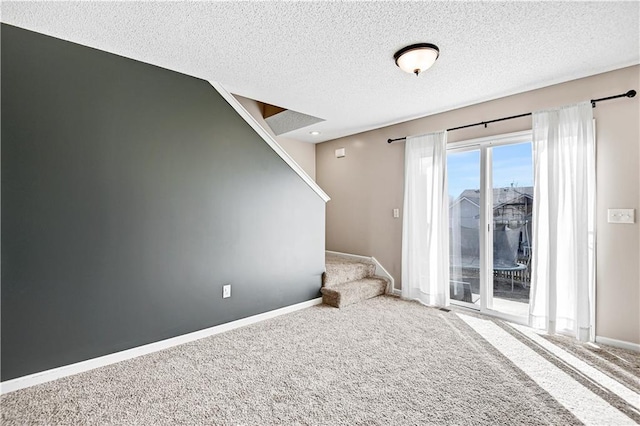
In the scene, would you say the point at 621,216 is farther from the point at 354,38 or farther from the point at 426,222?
the point at 354,38

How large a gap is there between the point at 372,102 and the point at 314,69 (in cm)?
101

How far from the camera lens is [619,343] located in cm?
254

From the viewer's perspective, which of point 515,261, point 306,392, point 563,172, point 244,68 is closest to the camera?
point 306,392

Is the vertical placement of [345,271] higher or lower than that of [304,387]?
higher

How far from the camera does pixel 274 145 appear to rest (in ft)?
11.0

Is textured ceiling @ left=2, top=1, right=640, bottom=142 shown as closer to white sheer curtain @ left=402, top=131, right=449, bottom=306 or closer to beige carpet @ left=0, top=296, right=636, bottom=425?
white sheer curtain @ left=402, top=131, right=449, bottom=306

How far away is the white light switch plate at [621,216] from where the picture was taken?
249cm

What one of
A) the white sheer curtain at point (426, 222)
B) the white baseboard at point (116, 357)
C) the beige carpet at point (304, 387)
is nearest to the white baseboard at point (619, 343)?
the beige carpet at point (304, 387)

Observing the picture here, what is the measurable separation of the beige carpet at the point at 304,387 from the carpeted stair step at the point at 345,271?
1132mm

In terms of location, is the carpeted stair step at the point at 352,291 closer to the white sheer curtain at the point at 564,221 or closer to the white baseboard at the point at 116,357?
the white baseboard at the point at 116,357

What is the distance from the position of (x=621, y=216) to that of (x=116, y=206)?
13.7 feet

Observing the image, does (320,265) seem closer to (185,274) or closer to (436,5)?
(185,274)

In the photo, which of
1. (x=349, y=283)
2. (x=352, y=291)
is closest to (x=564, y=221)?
(x=352, y=291)

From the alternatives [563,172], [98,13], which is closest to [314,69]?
[98,13]
